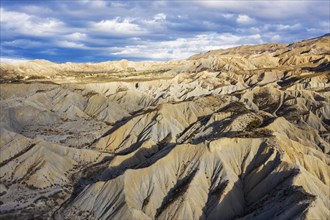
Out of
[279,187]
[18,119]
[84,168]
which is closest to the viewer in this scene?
[279,187]

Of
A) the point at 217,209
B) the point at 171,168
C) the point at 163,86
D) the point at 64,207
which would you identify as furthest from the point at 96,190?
the point at 163,86

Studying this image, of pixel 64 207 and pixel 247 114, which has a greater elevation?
pixel 247 114

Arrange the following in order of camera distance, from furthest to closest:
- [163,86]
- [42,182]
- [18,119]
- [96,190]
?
[163,86] < [18,119] < [42,182] < [96,190]

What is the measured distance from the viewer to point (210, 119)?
102688 millimetres

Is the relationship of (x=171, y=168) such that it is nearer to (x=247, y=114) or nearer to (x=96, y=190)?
(x=96, y=190)

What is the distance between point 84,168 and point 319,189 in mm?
38904

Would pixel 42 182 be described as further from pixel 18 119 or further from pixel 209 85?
pixel 209 85

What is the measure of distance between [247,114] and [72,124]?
145 feet

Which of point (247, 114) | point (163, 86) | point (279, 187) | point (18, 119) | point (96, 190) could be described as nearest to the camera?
point (279, 187)

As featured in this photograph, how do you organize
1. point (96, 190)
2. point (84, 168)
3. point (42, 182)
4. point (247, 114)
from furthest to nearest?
point (247, 114) < point (84, 168) < point (42, 182) < point (96, 190)

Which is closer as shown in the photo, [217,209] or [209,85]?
[217,209]

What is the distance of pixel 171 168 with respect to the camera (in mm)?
67500

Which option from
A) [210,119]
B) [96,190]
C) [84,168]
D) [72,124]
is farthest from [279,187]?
[72,124]

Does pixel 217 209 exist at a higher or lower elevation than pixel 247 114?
lower
